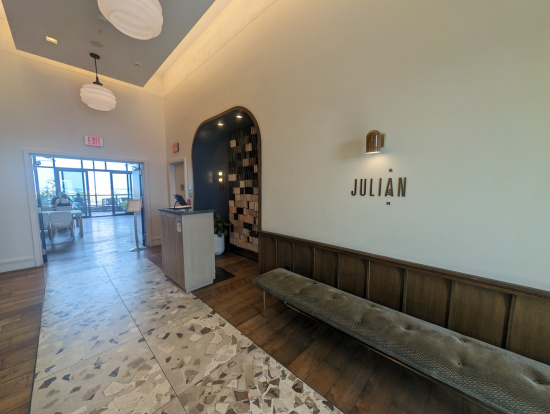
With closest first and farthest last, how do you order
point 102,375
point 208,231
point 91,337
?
point 102,375 < point 91,337 < point 208,231

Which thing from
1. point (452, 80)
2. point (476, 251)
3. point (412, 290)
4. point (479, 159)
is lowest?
point (412, 290)

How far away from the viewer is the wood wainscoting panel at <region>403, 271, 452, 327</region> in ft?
5.28

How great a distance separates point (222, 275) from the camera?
3492mm

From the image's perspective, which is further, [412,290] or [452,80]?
[412,290]

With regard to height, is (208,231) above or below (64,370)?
above

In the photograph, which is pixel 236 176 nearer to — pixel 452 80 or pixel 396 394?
pixel 452 80

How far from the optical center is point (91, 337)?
2.01m

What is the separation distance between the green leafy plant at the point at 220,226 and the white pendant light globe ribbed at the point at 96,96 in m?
2.80

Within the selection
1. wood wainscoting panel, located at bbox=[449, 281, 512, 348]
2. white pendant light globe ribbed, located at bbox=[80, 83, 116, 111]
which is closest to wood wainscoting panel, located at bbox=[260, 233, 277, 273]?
wood wainscoting panel, located at bbox=[449, 281, 512, 348]

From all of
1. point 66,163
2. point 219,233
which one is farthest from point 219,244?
point 66,163

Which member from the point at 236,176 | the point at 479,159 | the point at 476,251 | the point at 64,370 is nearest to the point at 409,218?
the point at 476,251

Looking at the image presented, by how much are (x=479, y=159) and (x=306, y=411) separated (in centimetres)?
212

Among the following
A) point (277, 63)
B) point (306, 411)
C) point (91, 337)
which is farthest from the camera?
point (277, 63)

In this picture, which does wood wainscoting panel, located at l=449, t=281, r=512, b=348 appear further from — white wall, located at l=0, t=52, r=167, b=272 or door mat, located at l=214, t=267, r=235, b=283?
white wall, located at l=0, t=52, r=167, b=272
